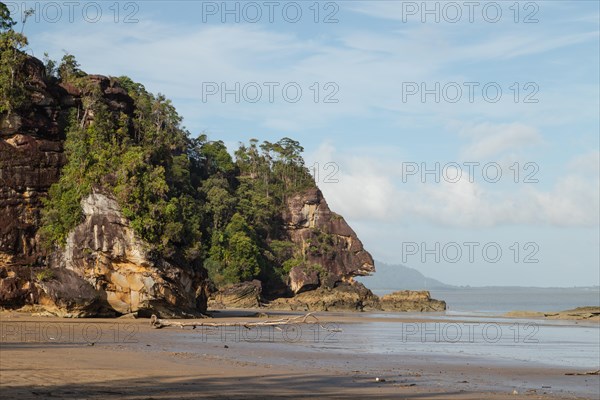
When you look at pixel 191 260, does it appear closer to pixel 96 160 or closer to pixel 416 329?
pixel 96 160

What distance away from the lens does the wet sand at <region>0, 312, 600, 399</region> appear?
14.7 meters

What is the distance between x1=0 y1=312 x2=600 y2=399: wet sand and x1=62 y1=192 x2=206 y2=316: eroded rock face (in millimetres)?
14261

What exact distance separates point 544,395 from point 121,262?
34309 millimetres

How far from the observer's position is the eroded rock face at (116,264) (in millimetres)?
46312

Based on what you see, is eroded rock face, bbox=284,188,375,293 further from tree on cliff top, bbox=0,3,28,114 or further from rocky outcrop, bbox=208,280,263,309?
tree on cliff top, bbox=0,3,28,114

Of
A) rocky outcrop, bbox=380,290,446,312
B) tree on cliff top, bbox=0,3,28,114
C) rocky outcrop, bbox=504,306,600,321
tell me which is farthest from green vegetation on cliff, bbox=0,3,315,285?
rocky outcrop, bbox=504,306,600,321

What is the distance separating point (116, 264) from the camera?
47.1 metres

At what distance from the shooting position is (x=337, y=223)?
10875cm

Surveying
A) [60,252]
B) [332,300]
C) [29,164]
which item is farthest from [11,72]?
[332,300]

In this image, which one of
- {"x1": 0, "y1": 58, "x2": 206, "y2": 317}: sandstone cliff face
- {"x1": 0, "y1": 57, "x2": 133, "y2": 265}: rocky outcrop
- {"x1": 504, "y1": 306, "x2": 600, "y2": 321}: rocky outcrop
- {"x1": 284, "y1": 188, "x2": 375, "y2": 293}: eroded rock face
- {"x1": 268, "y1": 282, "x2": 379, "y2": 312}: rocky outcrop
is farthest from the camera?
{"x1": 284, "y1": 188, "x2": 375, "y2": 293}: eroded rock face

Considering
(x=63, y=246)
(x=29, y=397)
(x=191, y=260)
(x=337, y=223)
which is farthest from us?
(x=337, y=223)

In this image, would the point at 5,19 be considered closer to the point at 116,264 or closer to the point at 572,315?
the point at 116,264

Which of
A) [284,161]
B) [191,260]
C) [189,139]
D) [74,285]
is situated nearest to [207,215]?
[189,139]

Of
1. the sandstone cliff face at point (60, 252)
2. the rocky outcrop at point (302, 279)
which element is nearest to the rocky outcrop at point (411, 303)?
the rocky outcrop at point (302, 279)
